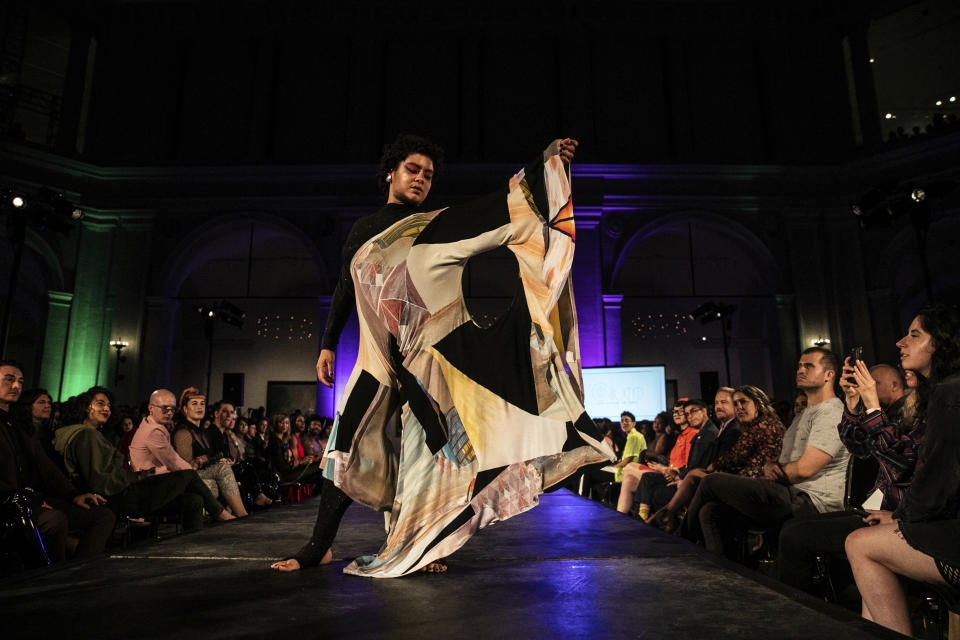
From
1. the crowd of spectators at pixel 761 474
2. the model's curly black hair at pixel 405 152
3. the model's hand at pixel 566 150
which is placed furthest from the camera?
the model's curly black hair at pixel 405 152

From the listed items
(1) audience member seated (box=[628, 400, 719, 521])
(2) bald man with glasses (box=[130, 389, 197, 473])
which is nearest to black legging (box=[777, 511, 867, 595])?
(1) audience member seated (box=[628, 400, 719, 521])

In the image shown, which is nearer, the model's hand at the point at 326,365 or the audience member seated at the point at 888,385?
the model's hand at the point at 326,365

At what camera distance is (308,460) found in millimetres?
7035

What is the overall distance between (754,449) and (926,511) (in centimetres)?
189

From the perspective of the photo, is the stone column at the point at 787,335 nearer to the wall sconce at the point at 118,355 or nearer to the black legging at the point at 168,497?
the black legging at the point at 168,497

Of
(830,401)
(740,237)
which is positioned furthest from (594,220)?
(830,401)

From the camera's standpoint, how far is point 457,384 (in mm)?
1954

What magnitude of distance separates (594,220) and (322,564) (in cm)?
974

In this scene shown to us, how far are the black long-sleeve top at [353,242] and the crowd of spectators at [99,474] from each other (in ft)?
1.69

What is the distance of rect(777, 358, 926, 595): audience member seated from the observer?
6.54 ft

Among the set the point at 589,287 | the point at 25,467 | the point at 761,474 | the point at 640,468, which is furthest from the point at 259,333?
the point at 761,474

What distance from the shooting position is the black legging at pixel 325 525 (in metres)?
1.97

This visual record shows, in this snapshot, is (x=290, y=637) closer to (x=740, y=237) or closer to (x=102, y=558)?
(x=102, y=558)

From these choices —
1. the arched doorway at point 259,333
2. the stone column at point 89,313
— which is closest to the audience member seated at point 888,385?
the stone column at point 89,313
